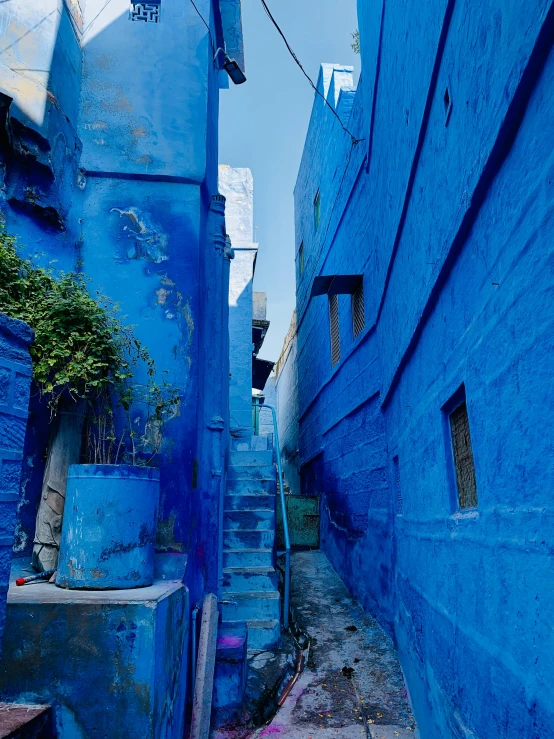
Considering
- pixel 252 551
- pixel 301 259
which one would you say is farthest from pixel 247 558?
pixel 301 259

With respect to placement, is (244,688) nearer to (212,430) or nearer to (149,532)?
(149,532)

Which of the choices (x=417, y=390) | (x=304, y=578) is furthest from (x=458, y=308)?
(x=304, y=578)

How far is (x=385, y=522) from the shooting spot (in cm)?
546

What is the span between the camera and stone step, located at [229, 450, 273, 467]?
6738 mm

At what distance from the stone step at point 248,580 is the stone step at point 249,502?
79cm

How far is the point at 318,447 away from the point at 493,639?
26.6ft

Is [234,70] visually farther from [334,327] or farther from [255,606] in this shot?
[255,606]

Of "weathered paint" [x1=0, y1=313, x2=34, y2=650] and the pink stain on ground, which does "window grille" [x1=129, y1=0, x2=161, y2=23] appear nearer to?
"weathered paint" [x1=0, y1=313, x2=34, y2=650]

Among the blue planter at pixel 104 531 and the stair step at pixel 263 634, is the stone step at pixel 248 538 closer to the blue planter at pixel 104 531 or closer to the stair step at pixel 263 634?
the stair step at pixel 263 634

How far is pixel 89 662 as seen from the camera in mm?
2488

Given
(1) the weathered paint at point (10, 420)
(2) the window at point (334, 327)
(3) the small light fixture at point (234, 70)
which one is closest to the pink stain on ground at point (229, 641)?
(1) the weathered paint at point (10, 420)

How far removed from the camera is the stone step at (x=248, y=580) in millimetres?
5090

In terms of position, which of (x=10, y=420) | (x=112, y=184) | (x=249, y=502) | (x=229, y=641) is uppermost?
(x=112, y=184)

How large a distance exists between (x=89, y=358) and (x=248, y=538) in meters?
3.03
